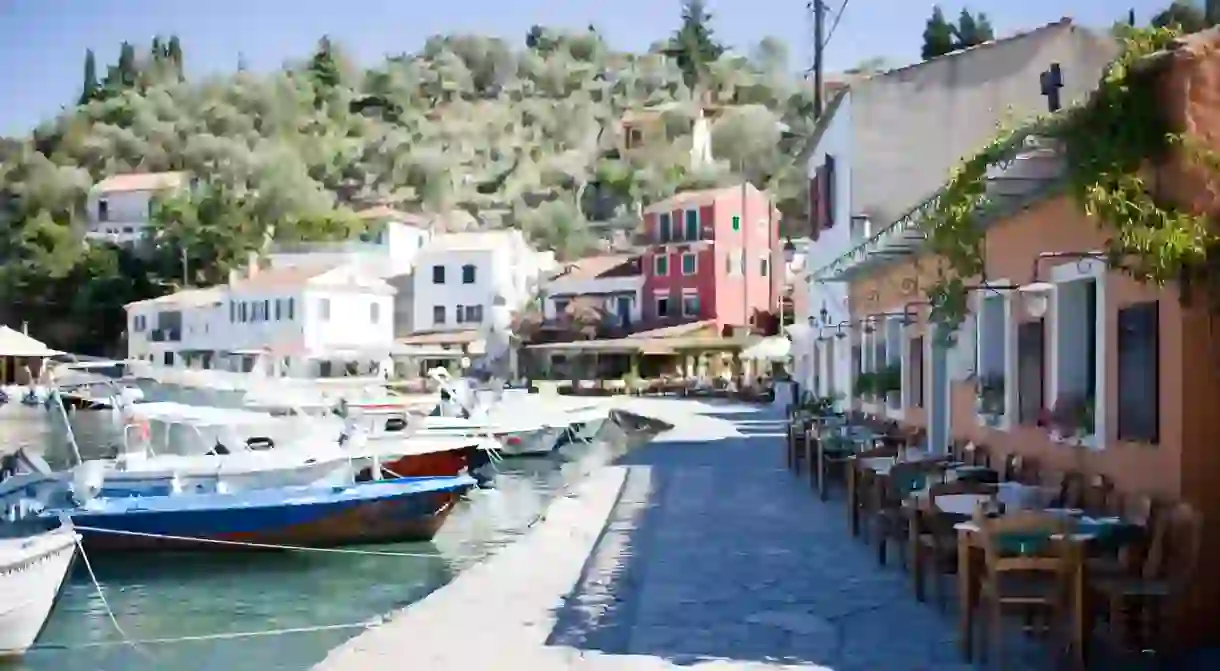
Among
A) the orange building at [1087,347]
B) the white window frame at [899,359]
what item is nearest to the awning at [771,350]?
the white window frame at [899,359]

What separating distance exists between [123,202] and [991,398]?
103 meters

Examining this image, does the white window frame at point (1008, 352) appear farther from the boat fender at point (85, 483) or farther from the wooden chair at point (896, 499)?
the boat fender at point (85, 483)

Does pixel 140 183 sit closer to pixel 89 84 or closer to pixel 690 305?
pixel 89 84

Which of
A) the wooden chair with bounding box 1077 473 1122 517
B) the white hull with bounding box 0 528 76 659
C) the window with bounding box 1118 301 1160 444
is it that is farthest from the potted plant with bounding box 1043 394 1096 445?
the white hull with bounding box 0 528 76 659

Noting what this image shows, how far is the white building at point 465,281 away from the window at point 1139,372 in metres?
Result: 64.6

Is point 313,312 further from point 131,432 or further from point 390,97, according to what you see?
point 390,97

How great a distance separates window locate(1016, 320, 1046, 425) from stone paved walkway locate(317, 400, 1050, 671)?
69.2 inches

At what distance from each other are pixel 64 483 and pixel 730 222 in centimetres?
4831

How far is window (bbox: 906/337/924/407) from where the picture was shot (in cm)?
1575

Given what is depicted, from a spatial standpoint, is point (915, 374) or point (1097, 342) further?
point (915, 374)

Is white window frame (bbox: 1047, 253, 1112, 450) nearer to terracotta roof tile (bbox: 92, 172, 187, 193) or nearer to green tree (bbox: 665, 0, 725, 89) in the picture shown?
terracotta roof tile (bbox: 92, 172, 187, 193)

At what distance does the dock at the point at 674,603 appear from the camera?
8031mm

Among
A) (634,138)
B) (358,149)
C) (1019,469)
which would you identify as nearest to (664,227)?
(634,138)

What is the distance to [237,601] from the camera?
51.0ft
